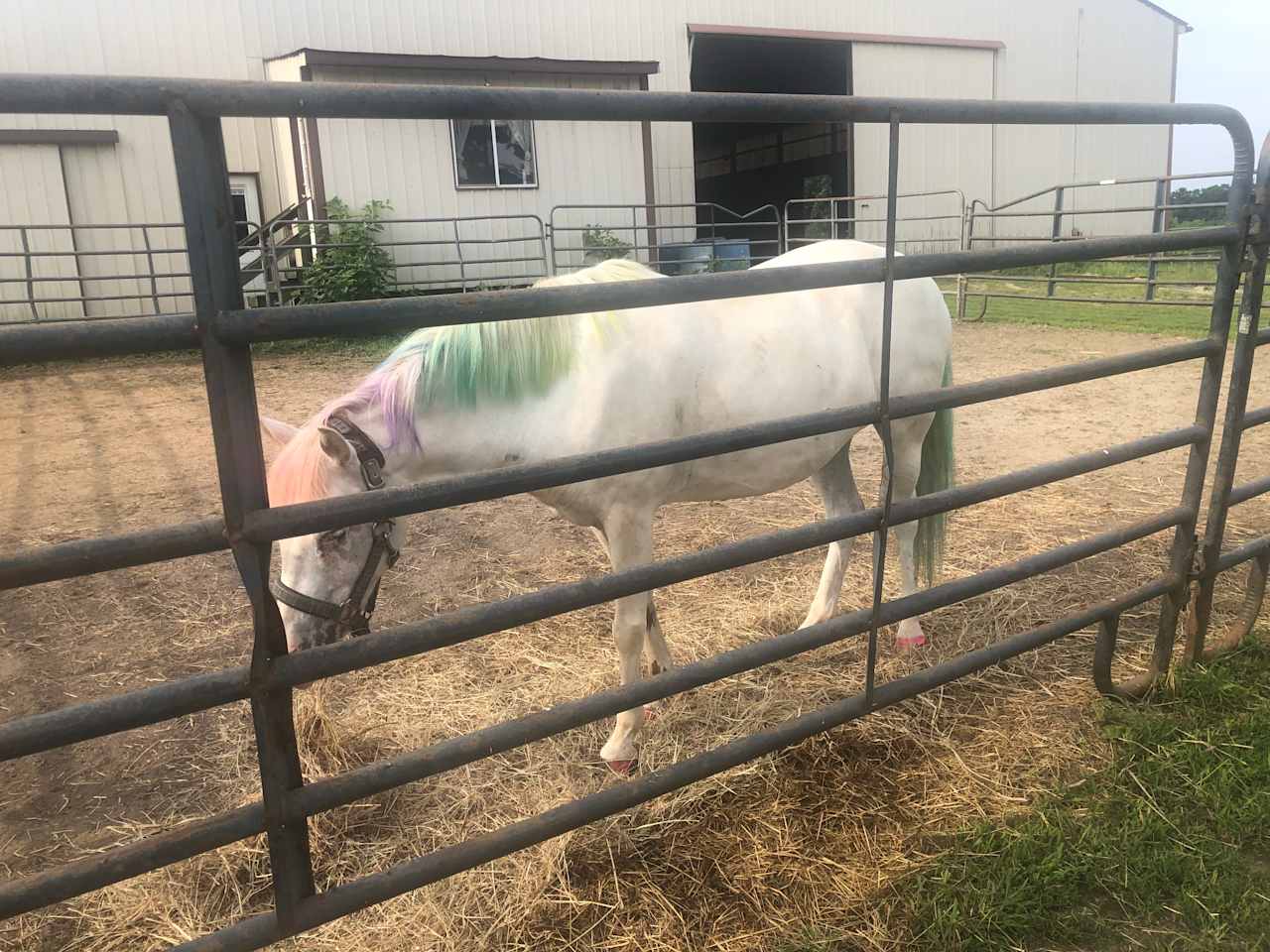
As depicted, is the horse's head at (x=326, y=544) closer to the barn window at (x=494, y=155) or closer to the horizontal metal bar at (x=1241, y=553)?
the horizontal metal bar at (x=1241, y=553)

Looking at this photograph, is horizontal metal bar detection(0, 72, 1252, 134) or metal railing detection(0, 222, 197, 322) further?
metal railing detection(0, 222, 197, 322)

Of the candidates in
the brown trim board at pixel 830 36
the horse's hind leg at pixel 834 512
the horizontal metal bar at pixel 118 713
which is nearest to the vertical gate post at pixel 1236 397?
the horse's hind leg at pixel 834 512

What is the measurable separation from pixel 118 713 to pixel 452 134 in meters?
12.8

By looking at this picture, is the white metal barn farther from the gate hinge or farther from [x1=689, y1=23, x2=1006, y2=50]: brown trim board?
the gate hinge

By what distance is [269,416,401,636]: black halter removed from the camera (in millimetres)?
1958

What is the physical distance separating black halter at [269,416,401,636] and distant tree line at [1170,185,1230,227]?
10.5 metres

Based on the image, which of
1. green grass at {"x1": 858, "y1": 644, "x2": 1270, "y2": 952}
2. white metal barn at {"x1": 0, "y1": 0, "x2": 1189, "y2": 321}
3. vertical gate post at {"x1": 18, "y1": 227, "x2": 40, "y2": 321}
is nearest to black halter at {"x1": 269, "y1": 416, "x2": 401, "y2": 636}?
green grass at {"x1": 858, "y1": 644, "x2": 1270, "y2": 952}

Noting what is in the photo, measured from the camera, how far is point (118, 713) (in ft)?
4.04

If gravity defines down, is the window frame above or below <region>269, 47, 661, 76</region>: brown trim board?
below

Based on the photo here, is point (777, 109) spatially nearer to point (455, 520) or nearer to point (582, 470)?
point (582, 470)

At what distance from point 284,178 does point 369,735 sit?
41.0 ft

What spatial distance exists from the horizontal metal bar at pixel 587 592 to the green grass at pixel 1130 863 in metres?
0.80

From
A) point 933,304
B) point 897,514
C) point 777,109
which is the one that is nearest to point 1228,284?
point 933,304

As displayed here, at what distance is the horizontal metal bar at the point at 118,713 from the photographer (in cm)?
118
